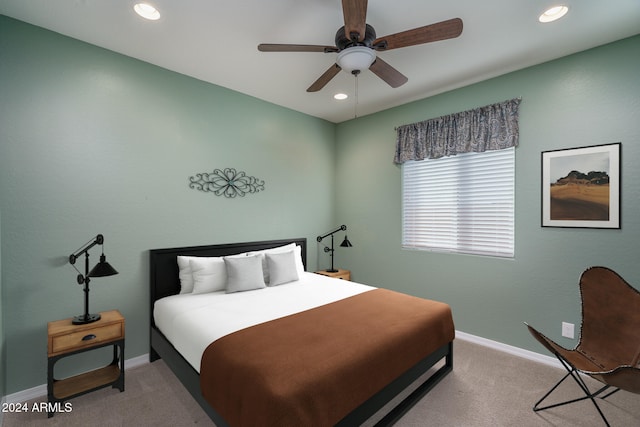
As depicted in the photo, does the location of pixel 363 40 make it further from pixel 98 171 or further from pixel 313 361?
pixel 98 171

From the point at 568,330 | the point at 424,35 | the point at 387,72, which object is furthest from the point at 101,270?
the point at 568,330

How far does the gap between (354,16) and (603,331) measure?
2.74 meters

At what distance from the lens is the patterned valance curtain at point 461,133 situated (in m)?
3.07

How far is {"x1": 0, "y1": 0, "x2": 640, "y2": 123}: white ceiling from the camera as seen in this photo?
211 centimetres

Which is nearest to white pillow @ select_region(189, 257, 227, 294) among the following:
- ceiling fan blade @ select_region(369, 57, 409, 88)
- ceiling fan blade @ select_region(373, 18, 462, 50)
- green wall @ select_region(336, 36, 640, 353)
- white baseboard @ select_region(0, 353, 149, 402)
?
white baseboard @ select_region(0, 353, 149, 402)

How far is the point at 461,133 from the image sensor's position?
3406mm

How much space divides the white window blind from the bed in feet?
3.69

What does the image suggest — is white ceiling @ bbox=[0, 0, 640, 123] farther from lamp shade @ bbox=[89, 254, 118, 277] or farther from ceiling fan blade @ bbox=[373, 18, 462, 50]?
lamp shade @ bbox=[89, 254, 118, 277]

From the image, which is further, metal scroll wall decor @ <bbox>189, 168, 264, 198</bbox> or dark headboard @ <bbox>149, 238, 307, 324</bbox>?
metal scroll wall decor @ <bbox>189, 168, 264, 198</bbox>

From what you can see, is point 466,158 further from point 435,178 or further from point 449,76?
point 449,76

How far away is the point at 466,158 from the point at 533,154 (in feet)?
2.15


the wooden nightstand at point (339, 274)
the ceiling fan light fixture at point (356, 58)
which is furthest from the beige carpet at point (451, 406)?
the ceiling fan light fixture at point (356, 58)

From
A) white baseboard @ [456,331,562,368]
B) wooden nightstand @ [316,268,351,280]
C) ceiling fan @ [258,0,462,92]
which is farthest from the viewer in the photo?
wooden nightstand @ [316,268,351,280]

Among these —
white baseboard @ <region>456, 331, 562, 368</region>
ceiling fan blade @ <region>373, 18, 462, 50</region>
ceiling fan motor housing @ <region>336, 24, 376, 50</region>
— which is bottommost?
white baseboard @ <region>456, 331, 562, 368</region>
